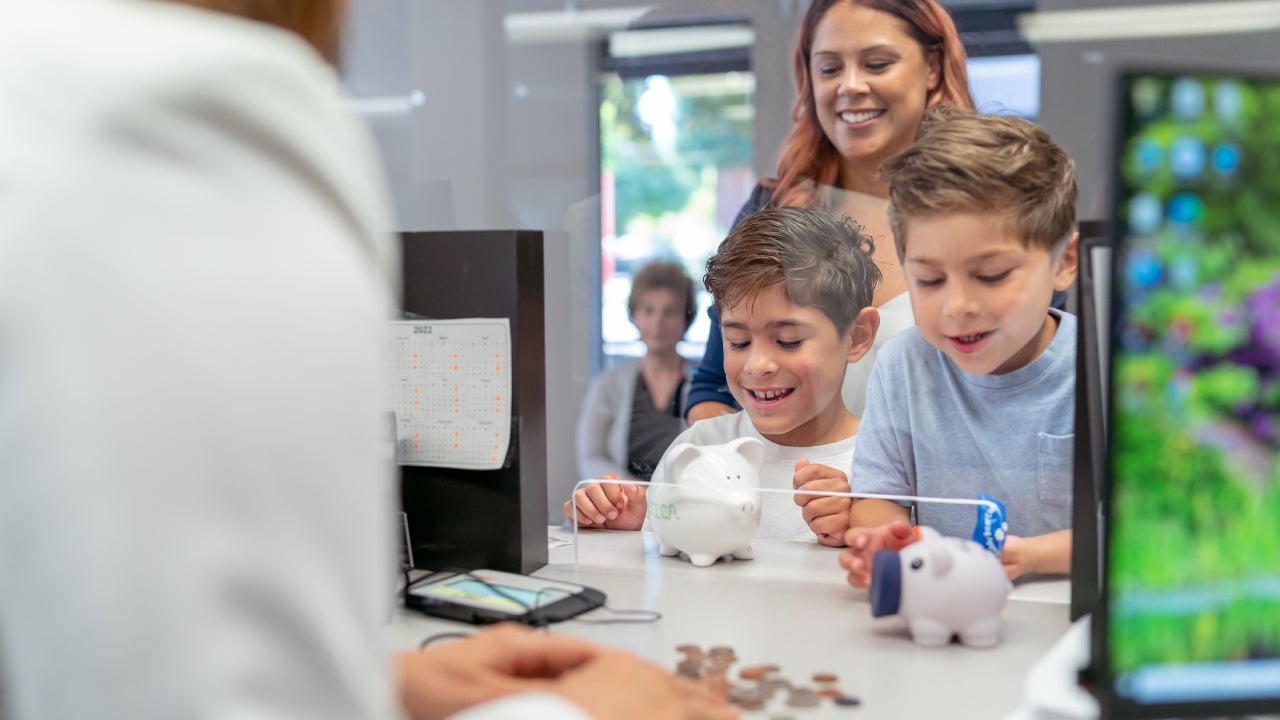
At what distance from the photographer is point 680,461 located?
129 cm

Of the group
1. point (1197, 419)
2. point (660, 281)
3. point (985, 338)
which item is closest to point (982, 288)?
point (985, 338)

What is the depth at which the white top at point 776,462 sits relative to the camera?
4.54 ft

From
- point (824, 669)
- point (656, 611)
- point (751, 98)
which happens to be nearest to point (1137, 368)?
point (824, 669)

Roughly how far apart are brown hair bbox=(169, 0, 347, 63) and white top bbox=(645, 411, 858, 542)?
863 millimetres

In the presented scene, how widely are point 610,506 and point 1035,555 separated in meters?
0.53

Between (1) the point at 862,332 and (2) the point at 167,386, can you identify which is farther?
(1) the point at 862,332

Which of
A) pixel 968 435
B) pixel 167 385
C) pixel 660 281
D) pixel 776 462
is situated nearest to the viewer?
pixel 167 385

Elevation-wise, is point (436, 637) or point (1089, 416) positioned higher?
point (1089, 416)

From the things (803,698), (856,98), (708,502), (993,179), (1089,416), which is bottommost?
(803,698)

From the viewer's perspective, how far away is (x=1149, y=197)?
615 millimetres

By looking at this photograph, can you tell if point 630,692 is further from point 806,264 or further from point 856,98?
point 856,98

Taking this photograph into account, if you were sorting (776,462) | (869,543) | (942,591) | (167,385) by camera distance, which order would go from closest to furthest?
(167,385) < (942,591) < (869,543) < (776,462)

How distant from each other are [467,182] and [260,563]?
2.81 meters

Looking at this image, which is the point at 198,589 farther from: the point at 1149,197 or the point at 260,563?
the point at 1149,197
